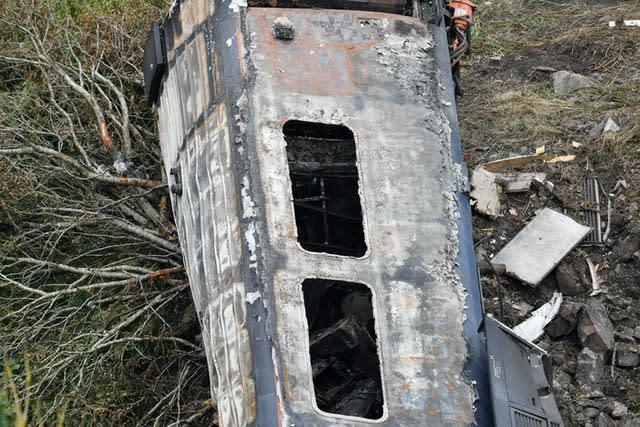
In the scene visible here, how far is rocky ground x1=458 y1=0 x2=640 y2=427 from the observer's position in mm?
8352

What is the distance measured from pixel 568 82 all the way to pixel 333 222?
4.74m

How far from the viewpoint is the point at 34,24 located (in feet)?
35.3

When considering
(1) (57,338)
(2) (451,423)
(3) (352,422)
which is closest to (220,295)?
(3) (352,422)

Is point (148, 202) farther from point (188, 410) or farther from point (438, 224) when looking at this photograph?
point (438, 224)

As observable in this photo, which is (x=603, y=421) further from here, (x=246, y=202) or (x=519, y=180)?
(x=246, y=202)

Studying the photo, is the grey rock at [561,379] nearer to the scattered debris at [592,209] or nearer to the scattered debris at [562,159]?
the scattered debris at [592,209]

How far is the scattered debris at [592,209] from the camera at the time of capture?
938cm

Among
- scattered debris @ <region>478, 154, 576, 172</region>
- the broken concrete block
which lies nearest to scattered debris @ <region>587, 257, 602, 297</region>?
the broken concrete block

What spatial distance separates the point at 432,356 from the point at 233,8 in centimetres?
281

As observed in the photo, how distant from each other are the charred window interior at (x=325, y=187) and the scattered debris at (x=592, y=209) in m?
2.61

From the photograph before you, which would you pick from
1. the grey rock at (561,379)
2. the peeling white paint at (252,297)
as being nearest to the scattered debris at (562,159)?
the grey rock at (561,379)

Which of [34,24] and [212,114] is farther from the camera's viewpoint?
[34,24]

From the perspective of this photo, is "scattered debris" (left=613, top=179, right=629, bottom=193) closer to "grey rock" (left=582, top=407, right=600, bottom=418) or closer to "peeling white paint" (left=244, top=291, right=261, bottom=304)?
"grey rock" (left=582, top=407, right=600, bottom=418)

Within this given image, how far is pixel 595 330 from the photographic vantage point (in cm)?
838
